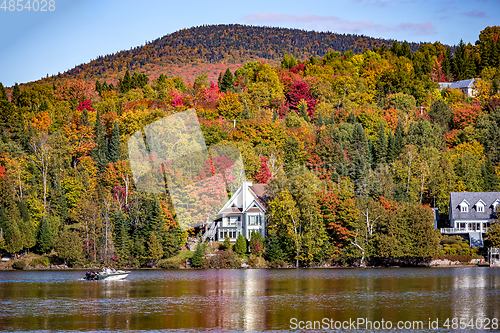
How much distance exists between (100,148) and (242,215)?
114ft

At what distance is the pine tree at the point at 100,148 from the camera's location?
4350 inches

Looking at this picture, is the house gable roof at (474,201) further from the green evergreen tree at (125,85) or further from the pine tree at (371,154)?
the green evergreen tree at (125,85)

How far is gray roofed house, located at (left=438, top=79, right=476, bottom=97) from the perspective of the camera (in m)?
162

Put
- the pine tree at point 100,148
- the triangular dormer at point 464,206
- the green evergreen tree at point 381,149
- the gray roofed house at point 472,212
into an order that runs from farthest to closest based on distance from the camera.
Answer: the green evergreen tree at point 381,149, the pine tree at point 100,148, the triangular dormer at point 464,206, the gray roofed house at point 472,212

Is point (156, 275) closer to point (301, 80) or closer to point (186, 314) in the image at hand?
point (186, 314)

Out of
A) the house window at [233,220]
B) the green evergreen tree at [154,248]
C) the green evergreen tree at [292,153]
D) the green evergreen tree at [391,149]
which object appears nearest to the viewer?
the green evergreen tree at [154,248]

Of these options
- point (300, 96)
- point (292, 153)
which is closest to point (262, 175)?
point (292, 153)

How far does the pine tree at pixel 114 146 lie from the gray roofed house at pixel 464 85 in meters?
93.5

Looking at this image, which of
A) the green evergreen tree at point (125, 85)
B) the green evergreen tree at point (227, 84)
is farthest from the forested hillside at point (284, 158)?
the green evergreen tree at point (125, 85)

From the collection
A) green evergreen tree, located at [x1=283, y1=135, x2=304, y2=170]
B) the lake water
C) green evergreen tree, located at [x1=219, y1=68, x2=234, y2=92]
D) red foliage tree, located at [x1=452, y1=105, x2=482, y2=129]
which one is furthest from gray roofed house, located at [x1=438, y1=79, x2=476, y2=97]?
the lake water

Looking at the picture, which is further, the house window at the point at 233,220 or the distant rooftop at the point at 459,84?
the distant rooftop at the point at 459,84

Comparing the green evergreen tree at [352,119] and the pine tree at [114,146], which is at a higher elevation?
the green evergreen tree at [352,119]

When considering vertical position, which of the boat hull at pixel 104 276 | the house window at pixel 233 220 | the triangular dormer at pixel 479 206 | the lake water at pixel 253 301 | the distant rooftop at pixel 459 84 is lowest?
the lake water at pixel 253 301

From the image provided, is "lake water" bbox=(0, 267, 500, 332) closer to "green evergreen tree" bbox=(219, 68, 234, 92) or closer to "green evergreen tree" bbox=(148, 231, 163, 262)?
"green evergreen tree" bbox=(148, 231, 163, 262)
